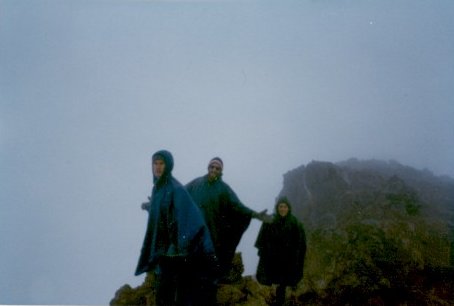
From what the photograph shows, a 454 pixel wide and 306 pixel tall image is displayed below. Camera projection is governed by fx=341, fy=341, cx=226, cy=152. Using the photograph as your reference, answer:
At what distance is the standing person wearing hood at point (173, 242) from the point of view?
3.29 metres

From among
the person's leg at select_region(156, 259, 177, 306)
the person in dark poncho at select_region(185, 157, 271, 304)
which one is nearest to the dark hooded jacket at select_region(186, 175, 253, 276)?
the person in dark poncho at select_region(185, 157, 271, 304)

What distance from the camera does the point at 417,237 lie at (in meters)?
8.27

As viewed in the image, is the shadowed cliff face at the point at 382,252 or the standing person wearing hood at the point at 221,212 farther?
the shadowed cliff face at the point at 382,252

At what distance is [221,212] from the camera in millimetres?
5180

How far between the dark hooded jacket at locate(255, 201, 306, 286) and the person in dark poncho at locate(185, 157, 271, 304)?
771 millimetres

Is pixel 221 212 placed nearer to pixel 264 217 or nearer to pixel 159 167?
pixel 264 217

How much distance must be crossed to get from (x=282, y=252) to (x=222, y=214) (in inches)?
54.5

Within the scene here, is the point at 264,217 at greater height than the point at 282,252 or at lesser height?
greater

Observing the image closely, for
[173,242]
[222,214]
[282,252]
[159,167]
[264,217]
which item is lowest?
[282,252]

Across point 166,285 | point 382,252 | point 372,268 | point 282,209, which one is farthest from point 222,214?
point 382,252

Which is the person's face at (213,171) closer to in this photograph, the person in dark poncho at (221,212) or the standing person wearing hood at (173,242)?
the person in dark poncho at (221,212)

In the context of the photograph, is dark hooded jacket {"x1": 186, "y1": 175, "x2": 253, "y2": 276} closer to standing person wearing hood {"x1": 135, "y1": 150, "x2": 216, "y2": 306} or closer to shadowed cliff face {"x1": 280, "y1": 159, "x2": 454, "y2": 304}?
standing person wearing hood {"x1": 135, "y1": 150, "x2": 216, "y2": 306}

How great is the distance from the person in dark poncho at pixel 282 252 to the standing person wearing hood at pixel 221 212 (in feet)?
2.51

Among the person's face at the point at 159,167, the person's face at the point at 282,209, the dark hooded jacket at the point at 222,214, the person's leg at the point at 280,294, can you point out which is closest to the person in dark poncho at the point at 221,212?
the dark hooded jacket at the point at 222,214
